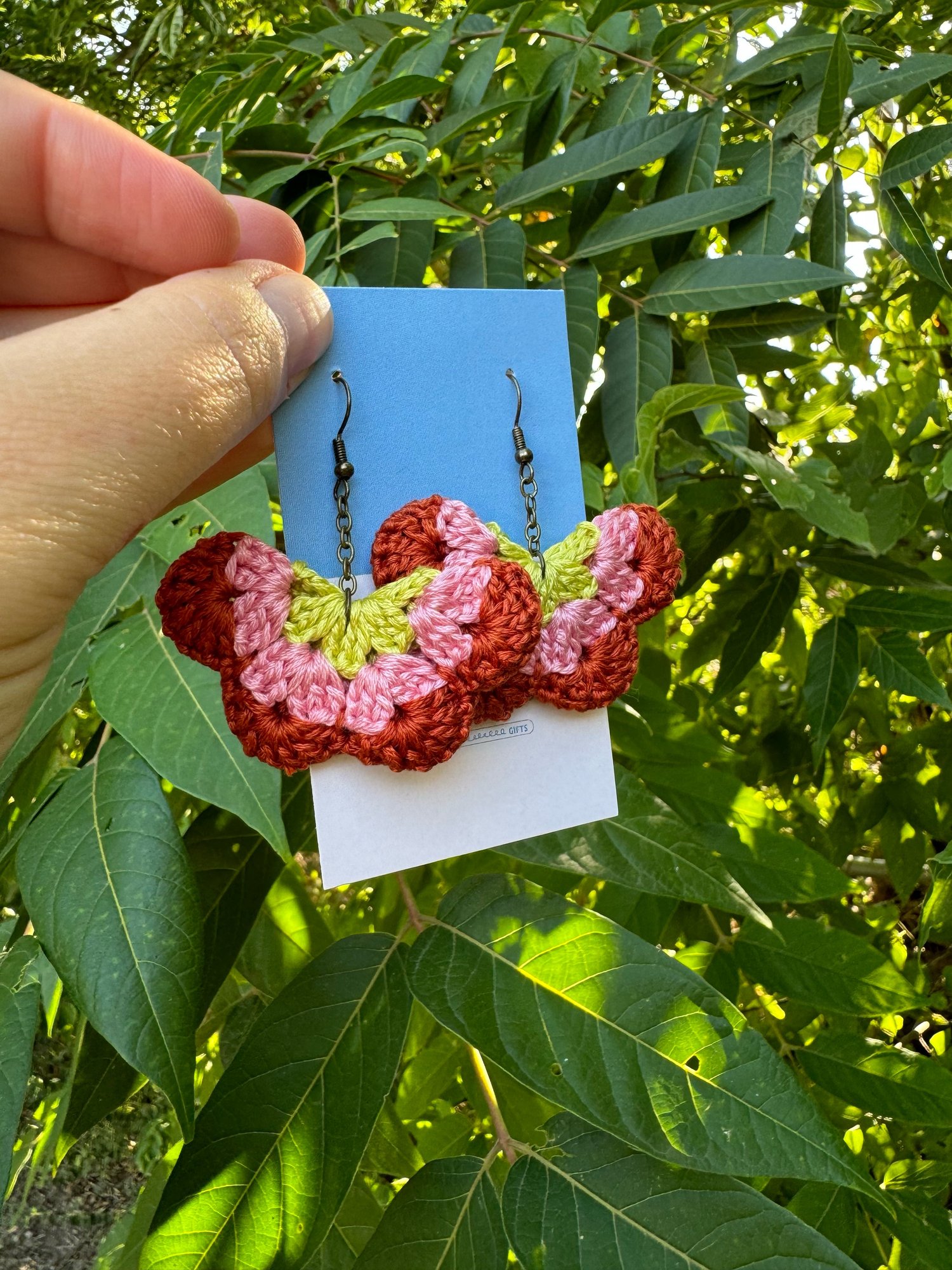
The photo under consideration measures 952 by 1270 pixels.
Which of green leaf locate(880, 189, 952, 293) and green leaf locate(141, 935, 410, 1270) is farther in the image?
green leaf locate(880, 189, 952, 293)

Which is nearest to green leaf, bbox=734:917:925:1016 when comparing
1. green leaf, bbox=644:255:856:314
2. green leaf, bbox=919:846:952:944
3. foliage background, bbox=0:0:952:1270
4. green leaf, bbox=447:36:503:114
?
foliage background, bbox=0:0:952:1270

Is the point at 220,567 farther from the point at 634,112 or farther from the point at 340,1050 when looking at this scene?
the point at 634,112

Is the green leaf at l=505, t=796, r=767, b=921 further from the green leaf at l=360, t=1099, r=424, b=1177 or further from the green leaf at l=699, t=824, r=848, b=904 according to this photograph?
the green leaf at l=360, t=1099, r=424, b=1177

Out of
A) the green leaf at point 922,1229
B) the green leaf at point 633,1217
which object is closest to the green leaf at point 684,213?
the green leaf at point 633,1217

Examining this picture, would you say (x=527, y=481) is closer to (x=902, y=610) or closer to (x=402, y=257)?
(x=402, y=257)

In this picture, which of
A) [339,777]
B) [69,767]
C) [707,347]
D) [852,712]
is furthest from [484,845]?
[852,712]
